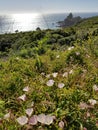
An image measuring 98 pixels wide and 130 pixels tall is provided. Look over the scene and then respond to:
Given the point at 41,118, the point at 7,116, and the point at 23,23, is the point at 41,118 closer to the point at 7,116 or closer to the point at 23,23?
the point at 7,116

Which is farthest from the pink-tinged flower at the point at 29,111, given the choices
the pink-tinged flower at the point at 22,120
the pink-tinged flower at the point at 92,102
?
the pink-tinged flower at the point at 92,102

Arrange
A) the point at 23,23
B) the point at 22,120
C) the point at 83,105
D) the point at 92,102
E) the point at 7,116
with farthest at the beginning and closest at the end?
the point at 23,23, the point at 92,102, the point at 83,105, the point at 7,116, the point at 22,120

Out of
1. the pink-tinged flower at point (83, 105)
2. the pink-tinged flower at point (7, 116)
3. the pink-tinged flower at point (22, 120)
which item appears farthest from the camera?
the pink-tinged flower at point (83, 105)

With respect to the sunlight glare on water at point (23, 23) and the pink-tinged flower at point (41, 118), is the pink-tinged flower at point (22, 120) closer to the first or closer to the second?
the pink-tinged flower at point (41, 118)

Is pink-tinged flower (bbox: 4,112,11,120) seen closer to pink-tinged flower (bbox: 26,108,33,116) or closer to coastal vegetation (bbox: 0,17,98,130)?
coastal vegetation (bbox: 0,17,98,130)

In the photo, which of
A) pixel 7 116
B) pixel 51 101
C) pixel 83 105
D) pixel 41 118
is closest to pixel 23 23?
pixel 51 101

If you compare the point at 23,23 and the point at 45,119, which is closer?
the point at 45,119

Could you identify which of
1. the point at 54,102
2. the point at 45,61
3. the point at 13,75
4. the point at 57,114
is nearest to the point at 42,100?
the point at 54,102

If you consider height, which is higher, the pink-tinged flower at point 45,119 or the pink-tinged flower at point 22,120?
the pink-tinged flower at point 22,120

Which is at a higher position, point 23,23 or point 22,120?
point 22,120

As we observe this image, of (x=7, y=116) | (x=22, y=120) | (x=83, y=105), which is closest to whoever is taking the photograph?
(x=22, y=120)

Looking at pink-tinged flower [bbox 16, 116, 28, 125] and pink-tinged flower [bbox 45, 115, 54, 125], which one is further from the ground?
pink-tinged flower [bbox 16, 116, 28, 125]

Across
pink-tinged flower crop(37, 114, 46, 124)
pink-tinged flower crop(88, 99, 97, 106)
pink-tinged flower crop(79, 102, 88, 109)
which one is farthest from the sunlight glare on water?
pink-tinged flower crop(37, 114, 46, 124)

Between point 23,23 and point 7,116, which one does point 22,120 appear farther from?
point 23,23
